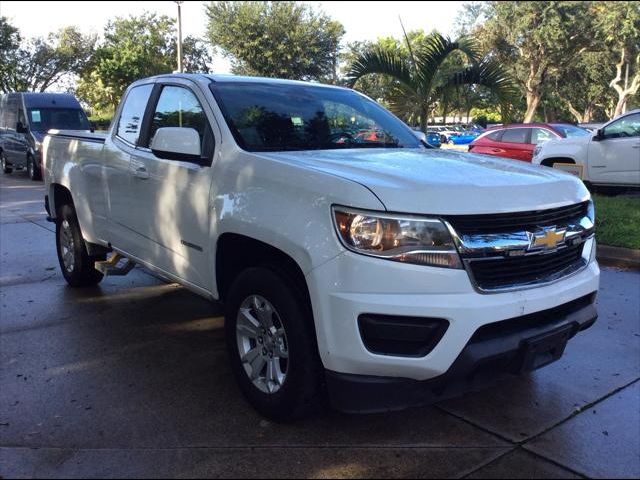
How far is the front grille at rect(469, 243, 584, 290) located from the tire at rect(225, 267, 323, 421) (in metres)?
0.84

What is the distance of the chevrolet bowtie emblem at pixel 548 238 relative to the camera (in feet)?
9.65

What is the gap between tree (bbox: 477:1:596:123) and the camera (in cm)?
3572

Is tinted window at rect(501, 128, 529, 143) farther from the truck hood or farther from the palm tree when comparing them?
the truck hood

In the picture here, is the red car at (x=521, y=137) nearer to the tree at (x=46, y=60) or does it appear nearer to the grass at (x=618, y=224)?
the grass at (x=618, y=224)

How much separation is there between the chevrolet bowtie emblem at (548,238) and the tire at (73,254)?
14.2ft

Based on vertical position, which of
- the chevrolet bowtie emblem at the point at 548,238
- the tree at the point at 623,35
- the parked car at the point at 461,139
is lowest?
the parked car at the point at 461,139

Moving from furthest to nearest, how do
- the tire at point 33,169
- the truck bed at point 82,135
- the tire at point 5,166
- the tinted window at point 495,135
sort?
1. the tire at point 5,166
2. the tire at point 33,169
3. the tinted window at point 495,135
4. the truck bed at point 82,135

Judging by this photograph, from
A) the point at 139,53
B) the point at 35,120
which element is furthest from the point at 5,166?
the point at 139,53

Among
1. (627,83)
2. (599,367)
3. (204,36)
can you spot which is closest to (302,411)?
(599,367)

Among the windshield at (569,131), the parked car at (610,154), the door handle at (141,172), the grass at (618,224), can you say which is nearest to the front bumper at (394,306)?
the door handle at (141,172)

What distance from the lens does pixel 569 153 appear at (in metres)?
11.2

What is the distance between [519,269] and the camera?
2.92 metres

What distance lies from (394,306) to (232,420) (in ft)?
4.31

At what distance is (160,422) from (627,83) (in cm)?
4497
